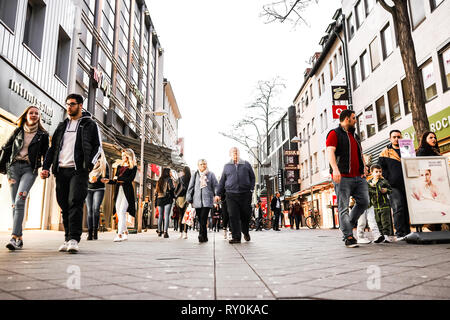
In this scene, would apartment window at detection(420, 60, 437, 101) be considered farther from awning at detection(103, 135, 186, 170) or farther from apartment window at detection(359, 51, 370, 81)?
awning at detection(103, 135, 186, 170)

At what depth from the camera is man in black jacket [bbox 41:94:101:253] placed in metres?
5.08

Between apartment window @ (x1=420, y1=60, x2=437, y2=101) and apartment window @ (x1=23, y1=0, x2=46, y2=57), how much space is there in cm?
1473

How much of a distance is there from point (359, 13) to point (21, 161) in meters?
21.7

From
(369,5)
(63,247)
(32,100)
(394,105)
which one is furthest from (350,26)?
(63,247)

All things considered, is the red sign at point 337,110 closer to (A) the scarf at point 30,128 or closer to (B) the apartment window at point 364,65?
(B) the apartment window at point 364,65

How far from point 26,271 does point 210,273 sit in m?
1.61

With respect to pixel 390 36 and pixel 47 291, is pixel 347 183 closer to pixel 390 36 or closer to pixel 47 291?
pixel 47 291

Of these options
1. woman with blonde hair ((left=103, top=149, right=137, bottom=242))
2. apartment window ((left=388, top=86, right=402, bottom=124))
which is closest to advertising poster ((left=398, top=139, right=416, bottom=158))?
woman with blonde hair ((left=103, top=149, right=137, bottom=242))

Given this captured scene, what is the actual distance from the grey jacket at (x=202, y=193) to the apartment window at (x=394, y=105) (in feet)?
39.7

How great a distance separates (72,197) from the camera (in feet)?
16.7

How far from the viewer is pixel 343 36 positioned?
2447cm

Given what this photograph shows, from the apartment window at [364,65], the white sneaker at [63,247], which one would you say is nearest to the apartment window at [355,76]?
the apartment window at [364,65]

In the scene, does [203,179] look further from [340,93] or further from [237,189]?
[340,93]
